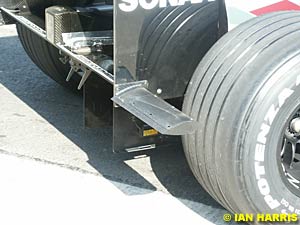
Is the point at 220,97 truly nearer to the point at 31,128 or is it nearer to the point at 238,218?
the point at 238,218

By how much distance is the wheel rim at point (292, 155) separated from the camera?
10.5 ft

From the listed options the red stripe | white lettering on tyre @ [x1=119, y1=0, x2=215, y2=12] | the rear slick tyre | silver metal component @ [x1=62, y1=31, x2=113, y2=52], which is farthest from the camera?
the rear slick tyre

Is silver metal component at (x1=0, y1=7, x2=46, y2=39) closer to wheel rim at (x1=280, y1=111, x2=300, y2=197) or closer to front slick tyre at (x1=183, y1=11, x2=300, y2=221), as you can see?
front slick tyre at (x1=183, y1=11, x2=300, y2=221)

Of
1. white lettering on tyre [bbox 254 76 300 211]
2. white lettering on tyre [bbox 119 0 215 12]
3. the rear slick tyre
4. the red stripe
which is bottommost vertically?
the rear slick tyre

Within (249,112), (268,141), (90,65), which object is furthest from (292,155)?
(90,65)

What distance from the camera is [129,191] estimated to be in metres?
3.87

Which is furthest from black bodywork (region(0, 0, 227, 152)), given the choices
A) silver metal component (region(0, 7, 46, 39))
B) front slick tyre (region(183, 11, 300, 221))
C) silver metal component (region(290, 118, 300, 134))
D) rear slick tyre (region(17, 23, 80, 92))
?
rear slick tyre (region(17, 23, 80, 92))

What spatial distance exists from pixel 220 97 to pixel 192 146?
Answer: 31cm

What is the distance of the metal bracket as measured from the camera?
298 centimetres

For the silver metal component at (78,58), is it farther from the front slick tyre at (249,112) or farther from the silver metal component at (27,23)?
the front slick tyre at (249,112)

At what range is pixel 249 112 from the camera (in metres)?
2.93

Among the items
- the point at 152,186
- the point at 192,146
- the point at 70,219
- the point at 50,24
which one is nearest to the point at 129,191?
the point at 152,186

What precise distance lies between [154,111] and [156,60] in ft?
1.11

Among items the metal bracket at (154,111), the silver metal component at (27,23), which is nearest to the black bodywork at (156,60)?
the metal bracket at (154,111)
